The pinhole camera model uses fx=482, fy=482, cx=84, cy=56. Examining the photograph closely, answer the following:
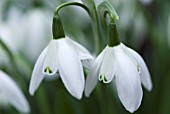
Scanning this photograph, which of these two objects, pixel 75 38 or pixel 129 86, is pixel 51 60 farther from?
pixel 75 38

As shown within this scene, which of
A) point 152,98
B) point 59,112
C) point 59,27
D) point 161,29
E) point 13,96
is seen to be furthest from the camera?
point 161,29

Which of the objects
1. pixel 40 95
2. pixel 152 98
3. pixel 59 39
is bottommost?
pixel 152 98

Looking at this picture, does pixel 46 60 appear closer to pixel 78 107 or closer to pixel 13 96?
pixel 13 96

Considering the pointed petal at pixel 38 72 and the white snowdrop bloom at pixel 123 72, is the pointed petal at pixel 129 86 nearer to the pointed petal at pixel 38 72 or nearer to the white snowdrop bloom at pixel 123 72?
the white snowdrop bloom at pixel 123 72

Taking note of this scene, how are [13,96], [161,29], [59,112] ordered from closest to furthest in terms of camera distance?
[13,96] < [59,112] < [161,29]

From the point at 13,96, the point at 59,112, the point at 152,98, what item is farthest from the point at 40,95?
the point at 152,98

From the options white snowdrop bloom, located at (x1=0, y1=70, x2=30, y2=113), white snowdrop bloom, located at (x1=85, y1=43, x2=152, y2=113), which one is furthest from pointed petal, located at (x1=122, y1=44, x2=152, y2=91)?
white snowdrop bloom, located at (x1=0, y1=70, x2=30, y2=113)

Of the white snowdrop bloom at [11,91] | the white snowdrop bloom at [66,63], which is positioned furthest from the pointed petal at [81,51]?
the white snowdrop bloom at [11,91]
